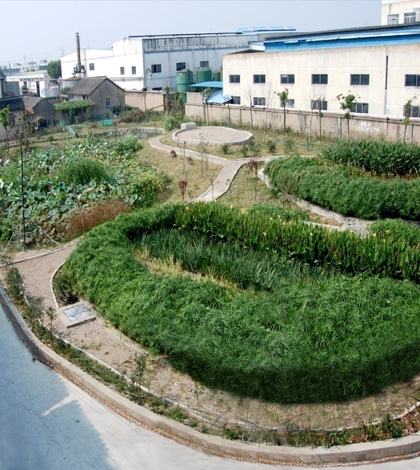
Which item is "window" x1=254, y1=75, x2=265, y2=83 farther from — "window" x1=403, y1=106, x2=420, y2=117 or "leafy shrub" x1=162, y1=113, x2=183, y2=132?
"window" x1=403, y1=106, x2=420, y2=117

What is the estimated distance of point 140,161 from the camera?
72.4 feet

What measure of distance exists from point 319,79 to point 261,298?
2109cm

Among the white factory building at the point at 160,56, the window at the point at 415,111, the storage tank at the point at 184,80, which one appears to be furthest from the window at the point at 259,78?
the white factory building at the point at 160,56

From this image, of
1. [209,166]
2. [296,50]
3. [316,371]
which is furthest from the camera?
[296,50]

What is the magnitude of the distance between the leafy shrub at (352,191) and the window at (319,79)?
43.6ft

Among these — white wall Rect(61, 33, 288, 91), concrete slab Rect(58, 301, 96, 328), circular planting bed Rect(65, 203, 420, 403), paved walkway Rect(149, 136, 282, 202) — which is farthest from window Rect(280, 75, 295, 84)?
concrete slab Rect(58, 301, 96, 328)

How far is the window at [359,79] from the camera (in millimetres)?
26141

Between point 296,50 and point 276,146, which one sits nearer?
point 276,146

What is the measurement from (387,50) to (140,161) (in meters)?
11.6

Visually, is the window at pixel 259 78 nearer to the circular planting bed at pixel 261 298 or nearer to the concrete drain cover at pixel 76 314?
the circular planting bed at pixel 261 298

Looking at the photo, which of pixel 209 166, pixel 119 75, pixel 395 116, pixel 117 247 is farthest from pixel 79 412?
pixel 119 75

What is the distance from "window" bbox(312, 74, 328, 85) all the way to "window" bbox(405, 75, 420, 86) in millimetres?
4509

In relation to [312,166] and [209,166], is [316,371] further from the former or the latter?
[209,166]

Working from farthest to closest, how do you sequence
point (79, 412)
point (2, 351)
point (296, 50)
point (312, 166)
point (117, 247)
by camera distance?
point (296, 50) < point (312, 166) < point (117, 247) < point (2, 351) < point (79, 412)
